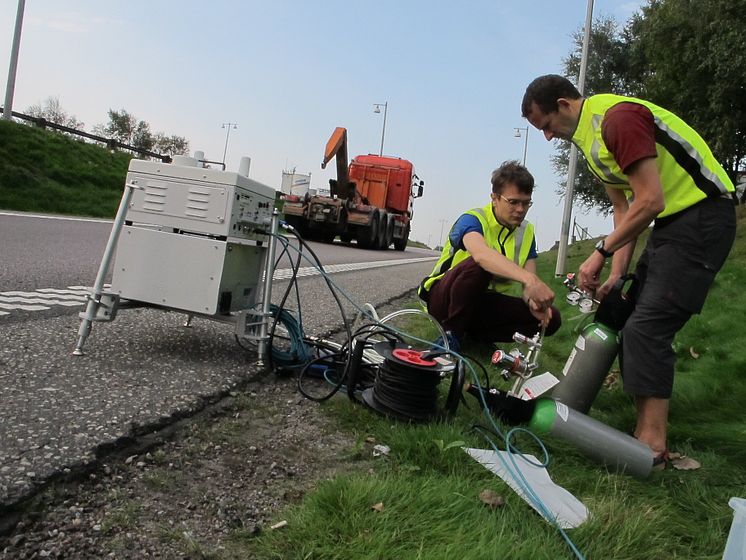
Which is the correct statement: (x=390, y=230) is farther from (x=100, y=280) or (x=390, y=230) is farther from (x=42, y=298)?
(x=100, y=280)

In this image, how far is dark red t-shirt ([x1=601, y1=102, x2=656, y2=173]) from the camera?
269 cm

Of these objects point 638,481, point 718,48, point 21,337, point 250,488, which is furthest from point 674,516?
point 718,48

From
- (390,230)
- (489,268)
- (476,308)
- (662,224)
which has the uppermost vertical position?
(390,230)

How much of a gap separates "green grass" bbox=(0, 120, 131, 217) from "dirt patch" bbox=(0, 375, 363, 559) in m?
15.2

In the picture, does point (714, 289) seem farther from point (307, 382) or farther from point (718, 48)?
point (718, 48)

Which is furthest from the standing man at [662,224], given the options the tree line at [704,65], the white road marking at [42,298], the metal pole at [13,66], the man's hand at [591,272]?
the metal pole at [13,66]

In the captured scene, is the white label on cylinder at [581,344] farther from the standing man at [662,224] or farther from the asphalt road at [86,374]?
the asphalt road at [86,374]

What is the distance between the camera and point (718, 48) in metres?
15.9

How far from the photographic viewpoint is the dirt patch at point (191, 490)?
5.60 ft

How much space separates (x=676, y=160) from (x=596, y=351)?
98 centimetres

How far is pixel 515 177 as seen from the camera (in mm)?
3873

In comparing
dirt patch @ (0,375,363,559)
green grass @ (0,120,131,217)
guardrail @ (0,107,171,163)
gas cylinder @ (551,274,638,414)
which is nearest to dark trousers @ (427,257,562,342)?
gas cylinder @ (551,274,638,414)

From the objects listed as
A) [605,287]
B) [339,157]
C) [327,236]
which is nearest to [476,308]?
[605,287]

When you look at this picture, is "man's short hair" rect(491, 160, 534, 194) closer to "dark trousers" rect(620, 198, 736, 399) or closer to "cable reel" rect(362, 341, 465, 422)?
"dark trousers" rect(620, 198, 736, 399)
